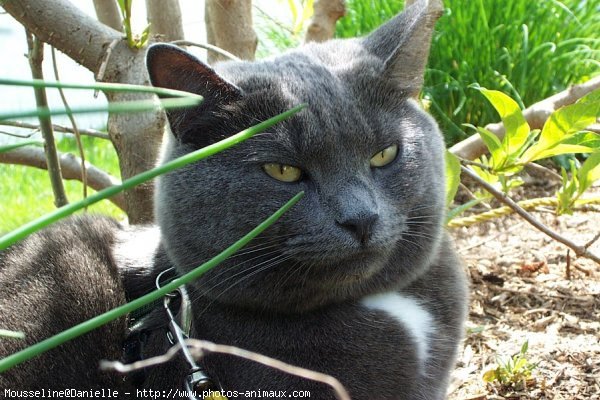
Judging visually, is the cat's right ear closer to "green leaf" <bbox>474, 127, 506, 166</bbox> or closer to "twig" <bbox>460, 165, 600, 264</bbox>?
"green leaf" <bbox>474, 127, 506, 166</bbox>

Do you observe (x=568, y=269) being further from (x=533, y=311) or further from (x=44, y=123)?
(x=44, y=123)

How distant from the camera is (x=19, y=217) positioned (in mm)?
3521

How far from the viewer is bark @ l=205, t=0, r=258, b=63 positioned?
2436 millimetres

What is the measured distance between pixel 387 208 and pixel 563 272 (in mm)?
1598

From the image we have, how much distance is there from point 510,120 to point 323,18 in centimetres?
102

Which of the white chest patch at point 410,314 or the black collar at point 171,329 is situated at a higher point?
the black collar at point 171,329

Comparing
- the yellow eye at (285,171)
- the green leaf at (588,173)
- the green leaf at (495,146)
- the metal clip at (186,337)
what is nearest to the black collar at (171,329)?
the metal clip at (186,337)

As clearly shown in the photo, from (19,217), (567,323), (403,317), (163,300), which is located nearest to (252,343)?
(163,300)

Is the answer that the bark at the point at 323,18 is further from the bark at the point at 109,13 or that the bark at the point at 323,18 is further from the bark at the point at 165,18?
the bark at the point at 109,13

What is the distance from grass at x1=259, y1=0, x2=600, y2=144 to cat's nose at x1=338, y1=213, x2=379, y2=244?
2.51 metres

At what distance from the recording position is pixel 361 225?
1222mm

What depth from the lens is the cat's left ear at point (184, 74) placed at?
4.07ft

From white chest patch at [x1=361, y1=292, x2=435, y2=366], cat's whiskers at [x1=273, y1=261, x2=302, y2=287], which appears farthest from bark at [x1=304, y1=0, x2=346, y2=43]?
cat's whiskers at [x1=273, y1=261, x2=302, y2=287]

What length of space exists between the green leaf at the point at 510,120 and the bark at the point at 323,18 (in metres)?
0.92
